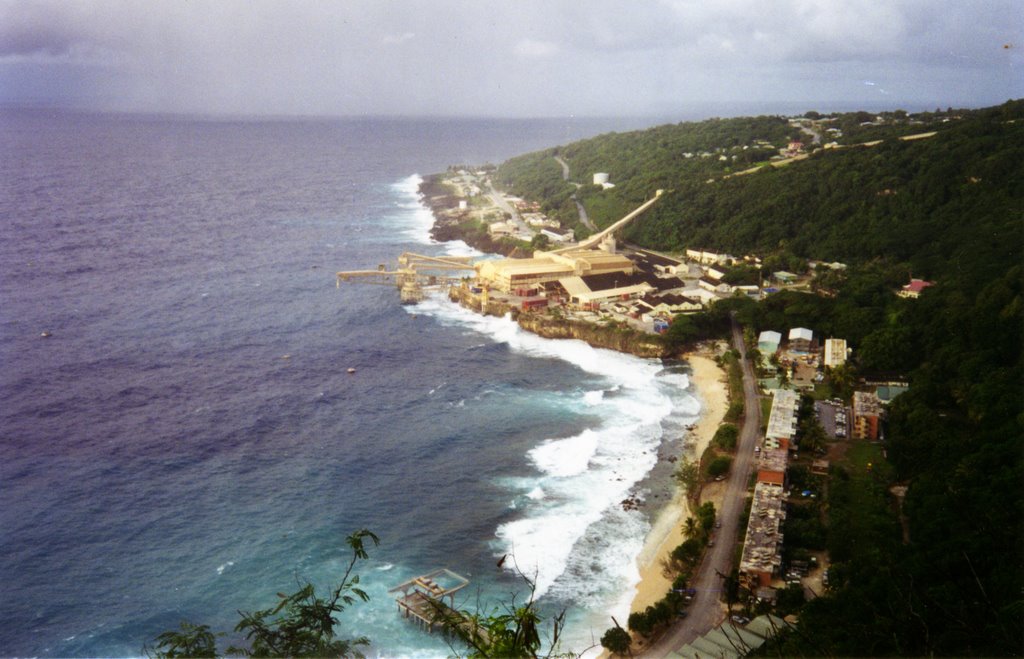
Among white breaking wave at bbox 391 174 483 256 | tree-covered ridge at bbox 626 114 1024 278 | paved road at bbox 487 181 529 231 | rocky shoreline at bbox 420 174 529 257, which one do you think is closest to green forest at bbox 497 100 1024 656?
tree-covered ridge at bbox 626 114 1024 278

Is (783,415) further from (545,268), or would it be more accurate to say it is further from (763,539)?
(545,268)

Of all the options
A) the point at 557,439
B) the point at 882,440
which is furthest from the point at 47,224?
the point at 882,440

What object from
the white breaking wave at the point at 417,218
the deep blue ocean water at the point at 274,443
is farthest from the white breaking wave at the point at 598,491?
the white breaking wave at the point at 417,218

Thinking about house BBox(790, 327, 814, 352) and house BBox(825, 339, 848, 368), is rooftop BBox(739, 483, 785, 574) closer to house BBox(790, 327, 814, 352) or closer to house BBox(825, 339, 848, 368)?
house BBox(825, 339, 848, 368)

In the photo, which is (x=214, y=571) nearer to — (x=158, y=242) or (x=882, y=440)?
(x=882, y=440)

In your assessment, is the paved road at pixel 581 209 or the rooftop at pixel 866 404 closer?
the rooftop at pixel 866 404

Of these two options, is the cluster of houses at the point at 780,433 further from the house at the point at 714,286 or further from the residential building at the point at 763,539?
the house at the point at 714,286
